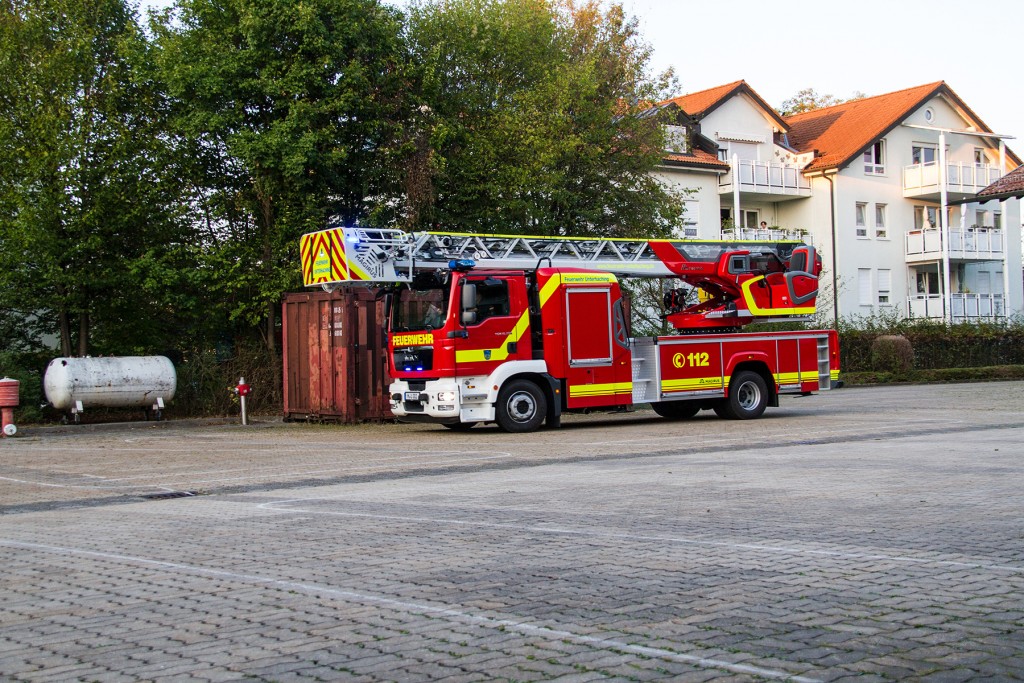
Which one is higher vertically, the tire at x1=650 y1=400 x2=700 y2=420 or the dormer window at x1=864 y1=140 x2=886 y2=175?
the dormer window at x1=864 y1=140 x2=886 y2=175

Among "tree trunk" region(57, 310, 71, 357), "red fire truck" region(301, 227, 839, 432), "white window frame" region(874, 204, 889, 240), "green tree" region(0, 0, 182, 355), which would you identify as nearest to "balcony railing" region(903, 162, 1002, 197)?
"white window frame" region(874, 204, 889, 240)

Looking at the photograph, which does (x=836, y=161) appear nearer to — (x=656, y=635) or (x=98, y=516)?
(x=98, y=516)

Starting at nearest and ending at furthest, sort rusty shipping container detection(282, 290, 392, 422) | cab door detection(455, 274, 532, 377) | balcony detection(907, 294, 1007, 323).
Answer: cab door detection(455, 274, 532, 377) < rusty shipping container detection(282, 290, 392, 422) < balcony detection(907, 294, 1007, 323)

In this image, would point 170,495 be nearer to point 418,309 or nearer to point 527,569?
point 527,569

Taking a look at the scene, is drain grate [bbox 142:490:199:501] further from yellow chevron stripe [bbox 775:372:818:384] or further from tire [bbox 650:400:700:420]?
yellow chevron stripe [bbox 775:372:818:384]

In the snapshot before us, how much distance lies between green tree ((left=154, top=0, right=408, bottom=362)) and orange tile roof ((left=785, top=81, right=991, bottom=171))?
93.2 ft

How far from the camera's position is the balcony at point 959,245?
5172 cm

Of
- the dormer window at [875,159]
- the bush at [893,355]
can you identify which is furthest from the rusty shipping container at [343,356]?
the dormer window at [875,159]

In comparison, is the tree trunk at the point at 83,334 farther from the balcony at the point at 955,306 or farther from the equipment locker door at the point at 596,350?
the balcony at the point at 955,306

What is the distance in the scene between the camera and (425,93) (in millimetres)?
28391

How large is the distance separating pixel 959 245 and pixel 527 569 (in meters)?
50.6

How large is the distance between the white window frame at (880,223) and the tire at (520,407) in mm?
36199

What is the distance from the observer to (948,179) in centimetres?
5150

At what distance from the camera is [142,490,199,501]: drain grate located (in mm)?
11695
